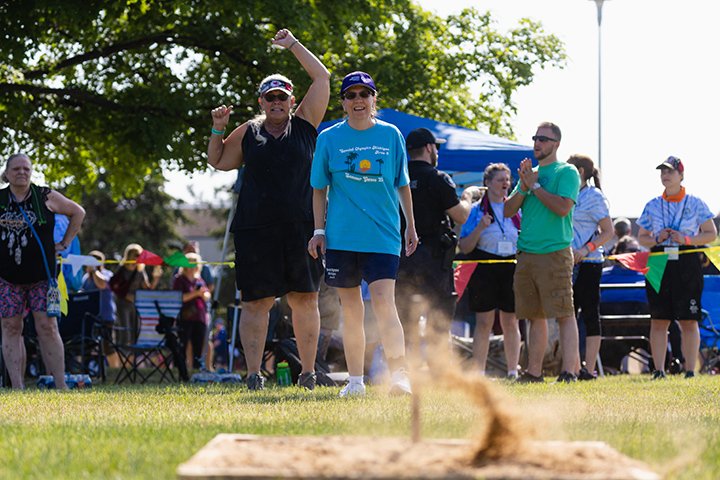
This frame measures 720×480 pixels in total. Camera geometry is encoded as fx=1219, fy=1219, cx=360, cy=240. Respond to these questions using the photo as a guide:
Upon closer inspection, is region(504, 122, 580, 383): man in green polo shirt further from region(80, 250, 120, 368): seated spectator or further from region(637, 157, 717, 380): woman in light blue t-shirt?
region(80, 250, 120, 368): seated spectator

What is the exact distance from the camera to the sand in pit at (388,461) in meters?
3.46

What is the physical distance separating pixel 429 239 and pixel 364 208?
6.61 feet

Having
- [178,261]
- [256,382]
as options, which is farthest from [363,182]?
[178,261]

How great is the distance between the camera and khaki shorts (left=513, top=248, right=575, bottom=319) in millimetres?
9875

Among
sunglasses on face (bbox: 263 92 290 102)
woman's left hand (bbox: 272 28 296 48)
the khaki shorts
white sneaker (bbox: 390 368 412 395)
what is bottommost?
white sneaker (bbox: 390 368 412 395)

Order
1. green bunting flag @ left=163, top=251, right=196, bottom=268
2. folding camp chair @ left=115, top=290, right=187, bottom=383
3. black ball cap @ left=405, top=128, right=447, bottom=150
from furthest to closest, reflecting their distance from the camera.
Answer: green bunting flag @ left=163, top=251, right=196, bottom=268 < folding camp chair @ left=115, top=290, right=187, bottom=383 < black ball cap @ left=405, top=128, right=447, bottom=150

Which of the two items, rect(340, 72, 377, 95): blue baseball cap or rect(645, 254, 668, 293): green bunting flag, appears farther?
rect(645, 254, 668, 293): green bunting flag

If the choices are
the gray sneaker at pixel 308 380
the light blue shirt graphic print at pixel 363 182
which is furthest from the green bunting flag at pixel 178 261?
the light blue shirt graphic print at pixel 363 182

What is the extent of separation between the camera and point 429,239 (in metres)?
9.52

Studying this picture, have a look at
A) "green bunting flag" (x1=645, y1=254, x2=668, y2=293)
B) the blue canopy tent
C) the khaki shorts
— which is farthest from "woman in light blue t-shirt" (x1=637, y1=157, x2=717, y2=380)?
the blue canopy tent

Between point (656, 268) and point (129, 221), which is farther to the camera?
point (129, 221)

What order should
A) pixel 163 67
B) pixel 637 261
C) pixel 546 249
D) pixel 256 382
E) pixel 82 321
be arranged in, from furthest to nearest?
1. pixel 163 67
2. pixel 82 321
3. pixel 637 261
4. pixel 546 249
5. pixel 256 382

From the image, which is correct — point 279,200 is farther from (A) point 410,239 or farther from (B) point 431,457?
(B) point 431,457

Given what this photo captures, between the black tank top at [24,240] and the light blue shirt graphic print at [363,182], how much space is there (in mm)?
3227
